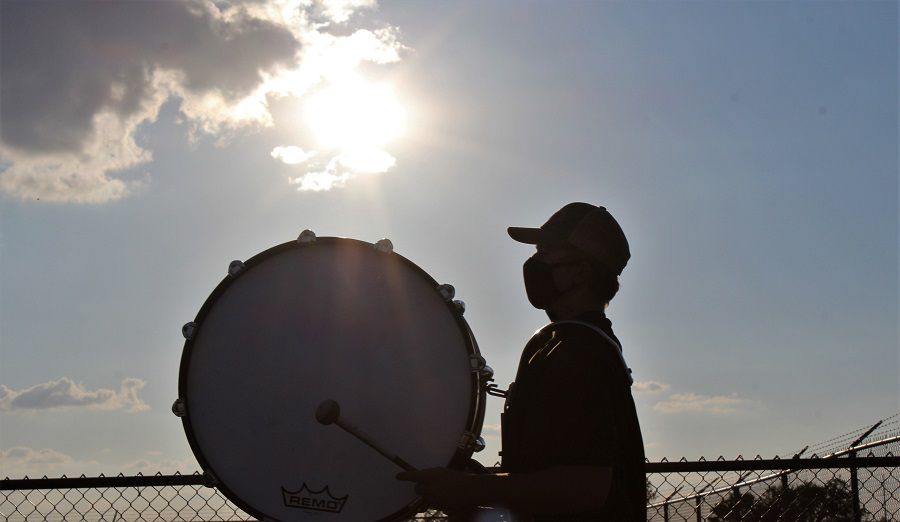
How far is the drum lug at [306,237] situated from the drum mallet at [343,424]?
0.66 m

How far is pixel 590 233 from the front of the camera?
318 centimetres

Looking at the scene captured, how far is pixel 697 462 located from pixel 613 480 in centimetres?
252

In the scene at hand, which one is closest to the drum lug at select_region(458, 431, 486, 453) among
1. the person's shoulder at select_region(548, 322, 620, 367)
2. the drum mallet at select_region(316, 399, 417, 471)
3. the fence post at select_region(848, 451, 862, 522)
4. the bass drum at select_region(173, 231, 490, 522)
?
the bass drum at select_region(173, 231, 490, 522)

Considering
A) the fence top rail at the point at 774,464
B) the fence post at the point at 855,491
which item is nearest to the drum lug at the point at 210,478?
the fence top rail at the point at 774,464

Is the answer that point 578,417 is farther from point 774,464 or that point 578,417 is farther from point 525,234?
point 774,464

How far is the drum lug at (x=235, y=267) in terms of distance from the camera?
11.6ft

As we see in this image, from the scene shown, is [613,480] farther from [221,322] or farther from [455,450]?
[221,322]

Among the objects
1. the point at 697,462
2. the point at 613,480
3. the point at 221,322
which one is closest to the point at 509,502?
the point at 613,480

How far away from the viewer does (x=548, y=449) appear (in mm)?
2684

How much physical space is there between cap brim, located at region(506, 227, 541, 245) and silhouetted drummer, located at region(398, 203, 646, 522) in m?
0.13

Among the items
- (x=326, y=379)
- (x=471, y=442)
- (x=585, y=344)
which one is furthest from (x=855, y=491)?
(x=326, y=379)

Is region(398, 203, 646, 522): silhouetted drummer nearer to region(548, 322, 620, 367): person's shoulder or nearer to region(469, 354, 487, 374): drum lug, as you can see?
region(548, 322, 620, 367): person's shoulder

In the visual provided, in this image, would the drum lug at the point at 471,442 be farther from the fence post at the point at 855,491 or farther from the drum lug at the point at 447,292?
the fence post at the point at 855,491

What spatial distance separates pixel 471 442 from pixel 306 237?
102 cm
